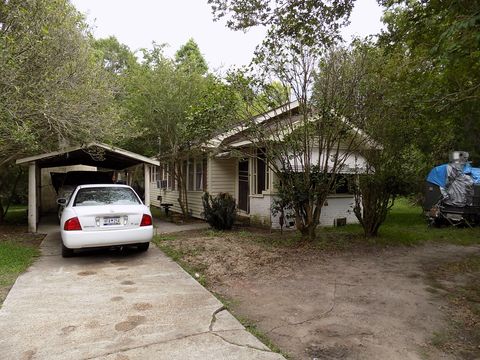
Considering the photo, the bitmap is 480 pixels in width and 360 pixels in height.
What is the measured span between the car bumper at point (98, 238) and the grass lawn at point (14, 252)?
0.90 metres

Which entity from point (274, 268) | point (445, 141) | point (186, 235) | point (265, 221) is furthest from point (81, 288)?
point (445, 141)

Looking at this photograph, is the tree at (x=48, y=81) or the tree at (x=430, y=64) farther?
the tree at (x=48, y=81)

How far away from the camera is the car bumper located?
7.05 m

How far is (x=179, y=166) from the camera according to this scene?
620 inches

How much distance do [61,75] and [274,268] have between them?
21.7 ft

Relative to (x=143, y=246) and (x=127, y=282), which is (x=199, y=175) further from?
(x=127, y=282)

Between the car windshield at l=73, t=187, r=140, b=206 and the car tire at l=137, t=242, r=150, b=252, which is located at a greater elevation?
the car windshield at l=73, t=187, r=140, b=206

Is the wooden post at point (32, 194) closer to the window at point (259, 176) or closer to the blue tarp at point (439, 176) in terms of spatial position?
the window at point (259, 176)

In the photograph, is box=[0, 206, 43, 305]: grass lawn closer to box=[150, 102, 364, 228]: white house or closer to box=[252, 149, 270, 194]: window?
box=[150, 102, 364, 228]: white house

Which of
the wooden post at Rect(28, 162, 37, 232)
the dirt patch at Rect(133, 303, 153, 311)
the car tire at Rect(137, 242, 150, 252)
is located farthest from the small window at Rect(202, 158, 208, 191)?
the dirt patch at Rect(133, 303, 153, 311)

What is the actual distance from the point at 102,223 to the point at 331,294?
4437mm

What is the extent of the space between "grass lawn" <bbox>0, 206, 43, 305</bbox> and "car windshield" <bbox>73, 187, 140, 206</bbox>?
1.51 m

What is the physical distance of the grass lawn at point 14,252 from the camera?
6059 mm

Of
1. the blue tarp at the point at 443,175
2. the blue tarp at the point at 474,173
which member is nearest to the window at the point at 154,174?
the blue tarp at the point at 443,175
